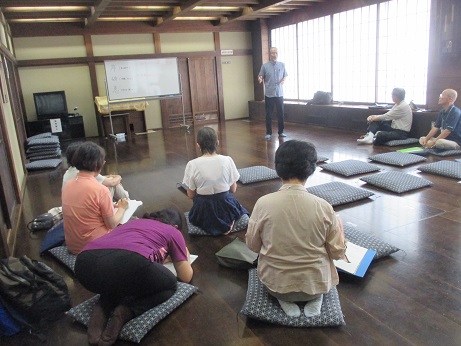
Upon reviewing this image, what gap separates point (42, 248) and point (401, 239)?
7.78ft

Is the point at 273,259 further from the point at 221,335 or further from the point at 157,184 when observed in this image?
the point at 157,184

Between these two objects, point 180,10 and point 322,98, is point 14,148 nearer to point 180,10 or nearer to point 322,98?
point 180,10

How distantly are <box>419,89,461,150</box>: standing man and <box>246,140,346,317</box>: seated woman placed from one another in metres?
3.60

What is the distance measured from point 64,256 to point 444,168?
349 centimetres

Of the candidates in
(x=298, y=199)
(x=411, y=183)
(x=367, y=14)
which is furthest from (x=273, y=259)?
(x=367, y=14)

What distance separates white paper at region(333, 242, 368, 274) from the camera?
6.84 ft

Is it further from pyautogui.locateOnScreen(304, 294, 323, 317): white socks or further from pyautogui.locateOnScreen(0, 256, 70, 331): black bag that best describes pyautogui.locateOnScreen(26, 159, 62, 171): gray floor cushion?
pyautogui.locateOnScreen(304, 294, 323, 317): white socks

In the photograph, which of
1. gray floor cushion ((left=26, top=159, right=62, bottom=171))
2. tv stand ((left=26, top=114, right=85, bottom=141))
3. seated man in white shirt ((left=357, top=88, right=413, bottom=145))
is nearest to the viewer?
gray floor cushion ((left=26, top=159, right=62, bottom=171))

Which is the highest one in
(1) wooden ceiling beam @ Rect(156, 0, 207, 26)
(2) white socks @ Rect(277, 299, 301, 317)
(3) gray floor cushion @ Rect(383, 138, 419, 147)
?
(1) wooden ceiling beam @ Rect(156, 0, 207, 26)

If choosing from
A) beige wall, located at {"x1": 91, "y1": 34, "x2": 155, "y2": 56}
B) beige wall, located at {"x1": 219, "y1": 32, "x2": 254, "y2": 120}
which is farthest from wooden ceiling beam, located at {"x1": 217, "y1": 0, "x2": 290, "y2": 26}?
beige wall, located at {"x1": 91, "y1": 34, "x2": 155, "y2": 56}

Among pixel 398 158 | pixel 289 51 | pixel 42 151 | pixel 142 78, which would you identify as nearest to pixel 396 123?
pixel 398 158

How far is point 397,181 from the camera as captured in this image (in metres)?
3.55

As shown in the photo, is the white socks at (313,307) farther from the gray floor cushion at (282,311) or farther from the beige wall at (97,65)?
the beige wall at (97,65)

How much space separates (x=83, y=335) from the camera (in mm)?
1777
